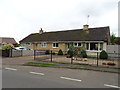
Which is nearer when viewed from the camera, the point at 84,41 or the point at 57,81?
the point at 57,81

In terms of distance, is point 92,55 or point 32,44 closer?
point 92,55

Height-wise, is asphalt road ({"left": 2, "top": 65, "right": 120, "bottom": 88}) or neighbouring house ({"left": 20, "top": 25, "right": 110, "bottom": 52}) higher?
neighbouring house ({"left": 20, "top": 25, "right": 110, "bottom": 52})

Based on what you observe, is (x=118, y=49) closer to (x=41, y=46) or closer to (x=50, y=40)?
(x=50, y=40)

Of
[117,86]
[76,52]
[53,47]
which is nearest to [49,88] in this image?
[117,86]

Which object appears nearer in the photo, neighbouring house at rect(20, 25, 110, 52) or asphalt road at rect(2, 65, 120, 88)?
asphalt road at rect(2, 65, 120, 88)

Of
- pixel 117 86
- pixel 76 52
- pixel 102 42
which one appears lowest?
pixel 117 86

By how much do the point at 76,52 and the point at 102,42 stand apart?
5.83 metres

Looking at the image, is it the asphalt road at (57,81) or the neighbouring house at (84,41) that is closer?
the asphalt road at (57,81)

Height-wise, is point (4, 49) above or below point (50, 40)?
below

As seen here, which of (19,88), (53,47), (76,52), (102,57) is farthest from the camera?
(53,47)

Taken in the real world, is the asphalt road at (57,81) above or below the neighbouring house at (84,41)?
below

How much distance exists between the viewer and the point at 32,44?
25078mm

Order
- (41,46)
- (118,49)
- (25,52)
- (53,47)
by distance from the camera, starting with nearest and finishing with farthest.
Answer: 1. (118,49)
2. (25,52)
3. (53,47)
4. (41,46)

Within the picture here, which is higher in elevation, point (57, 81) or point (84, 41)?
point (84, 41)
